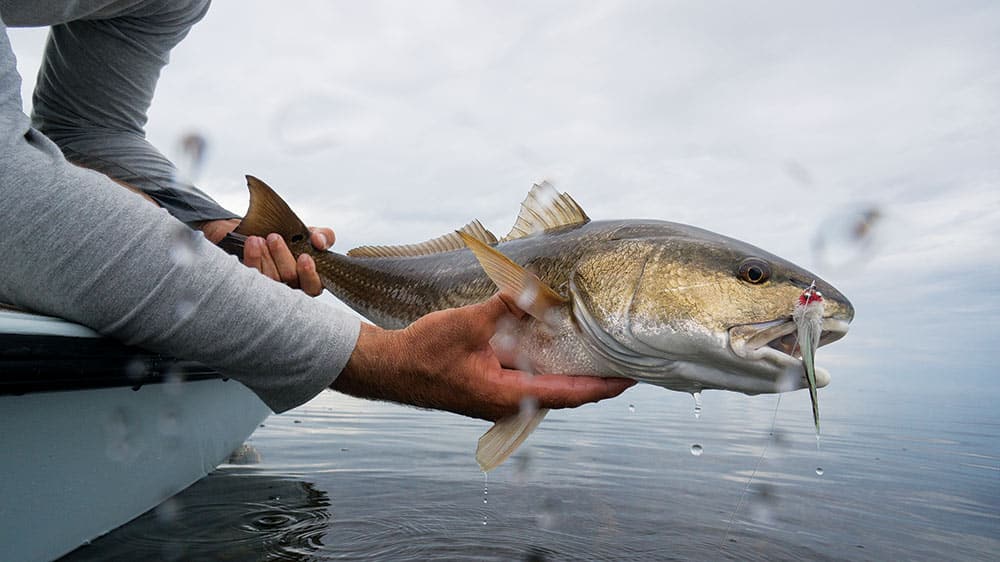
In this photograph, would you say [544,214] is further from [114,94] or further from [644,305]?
[114,94]

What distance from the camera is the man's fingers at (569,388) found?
1.98 metres

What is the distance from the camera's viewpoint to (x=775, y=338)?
179 cm

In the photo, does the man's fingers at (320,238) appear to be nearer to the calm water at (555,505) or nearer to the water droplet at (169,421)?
the water droplet at (169,421)

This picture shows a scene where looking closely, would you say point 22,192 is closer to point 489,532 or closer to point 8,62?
point 8,62

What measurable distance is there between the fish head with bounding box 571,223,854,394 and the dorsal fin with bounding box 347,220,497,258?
0.87m

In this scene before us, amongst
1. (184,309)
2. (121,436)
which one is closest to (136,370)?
(121,436)

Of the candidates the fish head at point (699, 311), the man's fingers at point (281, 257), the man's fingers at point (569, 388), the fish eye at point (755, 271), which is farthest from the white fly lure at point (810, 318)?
the man's fingers at point (281, 257)

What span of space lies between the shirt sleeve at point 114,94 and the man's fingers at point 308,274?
73 cm

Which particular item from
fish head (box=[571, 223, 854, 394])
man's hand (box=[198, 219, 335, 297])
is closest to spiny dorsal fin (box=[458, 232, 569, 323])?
fish head (box=[571, 223, 854, 394])

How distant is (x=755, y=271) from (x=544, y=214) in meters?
1.00

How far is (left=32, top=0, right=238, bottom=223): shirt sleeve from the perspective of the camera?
3.20 meters

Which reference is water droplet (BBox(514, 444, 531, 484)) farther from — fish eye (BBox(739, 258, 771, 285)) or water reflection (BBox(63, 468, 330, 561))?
fish eye (BBox(739, 258, 771, 285))

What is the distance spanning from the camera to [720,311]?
6.08ft

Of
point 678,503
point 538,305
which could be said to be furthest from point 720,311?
point 678,503
